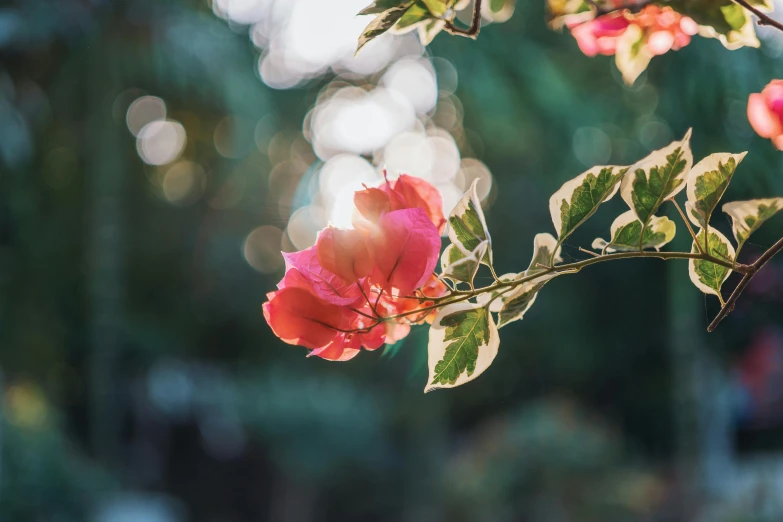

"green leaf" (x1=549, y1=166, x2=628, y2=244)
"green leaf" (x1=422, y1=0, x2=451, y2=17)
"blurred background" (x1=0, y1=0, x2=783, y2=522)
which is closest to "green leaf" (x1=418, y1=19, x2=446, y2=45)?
"green leaf" (x1=422, y1=0, x2=451, y2=17)

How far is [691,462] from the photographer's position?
7.91 ft

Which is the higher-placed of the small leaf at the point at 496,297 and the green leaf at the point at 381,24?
the green leaf at the point at 381,24

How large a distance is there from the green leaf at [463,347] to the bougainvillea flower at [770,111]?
15 cm

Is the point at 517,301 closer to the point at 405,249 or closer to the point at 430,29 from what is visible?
the point at 405,249

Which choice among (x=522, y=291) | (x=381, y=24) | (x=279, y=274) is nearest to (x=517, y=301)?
(x=522, y=291)

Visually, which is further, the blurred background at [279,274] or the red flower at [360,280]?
the blurred background at [279,274]

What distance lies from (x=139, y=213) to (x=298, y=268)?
4664 mm

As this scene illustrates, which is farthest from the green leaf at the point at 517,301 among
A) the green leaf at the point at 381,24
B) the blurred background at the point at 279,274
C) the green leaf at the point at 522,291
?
the blurred background at the point at 279,274

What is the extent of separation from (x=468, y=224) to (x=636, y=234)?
0.20 feet

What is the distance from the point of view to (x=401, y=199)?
279 millimetres

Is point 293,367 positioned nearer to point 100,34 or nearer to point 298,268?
point 100,34

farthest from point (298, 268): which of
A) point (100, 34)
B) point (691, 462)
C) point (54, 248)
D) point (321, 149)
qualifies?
point (54, 248)

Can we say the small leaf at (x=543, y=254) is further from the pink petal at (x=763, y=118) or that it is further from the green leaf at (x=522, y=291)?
the pink petal at (x=763, y=118)

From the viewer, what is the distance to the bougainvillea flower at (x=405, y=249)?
25cm
